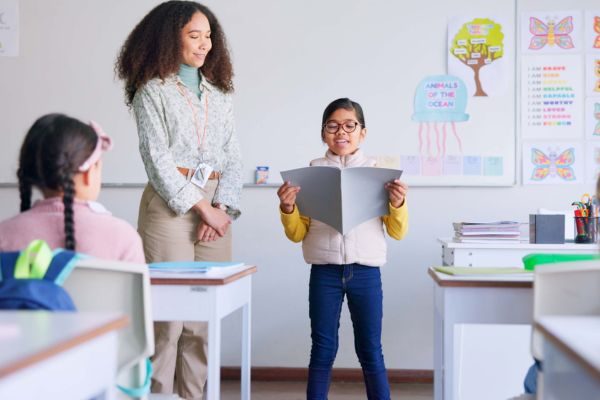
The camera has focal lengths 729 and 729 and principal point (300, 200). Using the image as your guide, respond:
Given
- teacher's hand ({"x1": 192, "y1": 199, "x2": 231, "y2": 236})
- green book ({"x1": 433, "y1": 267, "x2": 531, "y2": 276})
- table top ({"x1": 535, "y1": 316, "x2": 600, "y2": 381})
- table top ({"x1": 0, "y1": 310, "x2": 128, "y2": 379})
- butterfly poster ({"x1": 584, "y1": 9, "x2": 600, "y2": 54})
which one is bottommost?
green book ({"x1": 433, "y1": 267, "x2": 531, "y2": 276})

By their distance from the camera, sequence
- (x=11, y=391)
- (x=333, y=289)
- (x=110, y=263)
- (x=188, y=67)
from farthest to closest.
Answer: (x=188, y=67) < (x=333, y=289) < (x=110, y=263) < (x=11, y=391)

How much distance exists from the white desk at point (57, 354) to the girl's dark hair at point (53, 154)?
0.56 metres

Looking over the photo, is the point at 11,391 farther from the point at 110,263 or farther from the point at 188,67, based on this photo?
the point at 188,67

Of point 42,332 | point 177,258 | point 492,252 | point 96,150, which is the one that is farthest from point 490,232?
point 42,332

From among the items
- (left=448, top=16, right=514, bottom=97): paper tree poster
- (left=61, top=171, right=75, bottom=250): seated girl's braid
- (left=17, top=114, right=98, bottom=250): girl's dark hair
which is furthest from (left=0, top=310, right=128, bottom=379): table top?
(left=448, top=16, right=514, bottom=97): paper tree poster

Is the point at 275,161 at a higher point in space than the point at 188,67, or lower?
lower

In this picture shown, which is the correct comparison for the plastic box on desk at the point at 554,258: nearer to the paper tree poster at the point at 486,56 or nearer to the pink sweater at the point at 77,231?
the pink sweater at the point at 77,231

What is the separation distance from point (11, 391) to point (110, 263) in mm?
588

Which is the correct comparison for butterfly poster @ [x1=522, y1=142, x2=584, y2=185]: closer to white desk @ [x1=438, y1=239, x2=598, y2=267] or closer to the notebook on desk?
white desk @ [x1=438, y1=239, x2=598, y2=267]

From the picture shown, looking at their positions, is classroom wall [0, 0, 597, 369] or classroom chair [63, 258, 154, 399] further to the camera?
classroom wall [0, 0, 597, 369]

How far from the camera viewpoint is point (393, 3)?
3881 millimetres

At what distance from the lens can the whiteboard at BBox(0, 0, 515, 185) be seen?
3.86 metres

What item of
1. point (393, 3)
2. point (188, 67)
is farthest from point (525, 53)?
point (188, 67)

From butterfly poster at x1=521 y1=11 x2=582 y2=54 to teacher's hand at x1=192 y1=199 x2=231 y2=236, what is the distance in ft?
6.65
